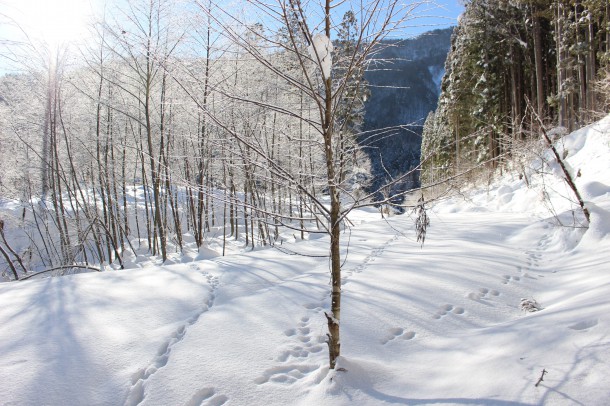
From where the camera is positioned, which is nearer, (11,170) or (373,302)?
(373,302)

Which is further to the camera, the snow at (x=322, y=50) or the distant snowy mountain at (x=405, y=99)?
the distant snowy mountain at (x=405, y=99)

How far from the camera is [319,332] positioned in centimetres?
359

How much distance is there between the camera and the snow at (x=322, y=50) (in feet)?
6.93

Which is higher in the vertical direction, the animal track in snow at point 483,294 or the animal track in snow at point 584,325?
the animal track in snow at point 584,325

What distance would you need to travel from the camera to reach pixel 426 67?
131 m

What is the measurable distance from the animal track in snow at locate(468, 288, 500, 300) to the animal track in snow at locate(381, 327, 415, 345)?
1358mm

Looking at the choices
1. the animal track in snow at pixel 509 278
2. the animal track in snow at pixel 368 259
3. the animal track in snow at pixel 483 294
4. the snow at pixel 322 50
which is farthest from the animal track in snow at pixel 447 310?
the snow at pixel 322 50

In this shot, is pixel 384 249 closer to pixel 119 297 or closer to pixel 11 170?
pixel 119 297

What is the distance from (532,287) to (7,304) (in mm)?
6776

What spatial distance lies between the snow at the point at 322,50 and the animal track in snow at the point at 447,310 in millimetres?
3034

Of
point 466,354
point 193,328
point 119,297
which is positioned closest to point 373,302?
point 466,354

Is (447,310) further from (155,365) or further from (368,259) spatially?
(155,365)

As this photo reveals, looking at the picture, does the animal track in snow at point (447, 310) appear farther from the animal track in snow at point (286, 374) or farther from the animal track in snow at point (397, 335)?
the animal track in snow at point (286, 374)

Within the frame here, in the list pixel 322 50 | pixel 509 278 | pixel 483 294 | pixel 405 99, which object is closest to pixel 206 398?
pixel 322 50
